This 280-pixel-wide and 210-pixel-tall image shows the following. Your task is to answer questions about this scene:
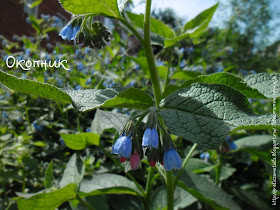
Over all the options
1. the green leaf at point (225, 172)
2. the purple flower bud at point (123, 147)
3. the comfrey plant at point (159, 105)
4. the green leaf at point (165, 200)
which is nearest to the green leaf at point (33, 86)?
the comfrey plant at point (159, 105)

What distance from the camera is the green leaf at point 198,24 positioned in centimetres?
96

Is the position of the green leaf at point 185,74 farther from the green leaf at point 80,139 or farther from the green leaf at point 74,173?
the green leaf at point 74,173

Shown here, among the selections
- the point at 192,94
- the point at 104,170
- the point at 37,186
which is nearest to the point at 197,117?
the point at 192,94

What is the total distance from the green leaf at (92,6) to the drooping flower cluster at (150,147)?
0.28 metres

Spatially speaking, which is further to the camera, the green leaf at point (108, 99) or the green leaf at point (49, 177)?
the green leaf at point (49, 177)

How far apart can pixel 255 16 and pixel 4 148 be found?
47.0 feet

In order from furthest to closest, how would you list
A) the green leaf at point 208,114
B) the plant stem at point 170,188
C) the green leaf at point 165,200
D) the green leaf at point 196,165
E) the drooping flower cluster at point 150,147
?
the green leaf at point 196,165, the green leaf at point 165,200, the plant stem at point 170,188, the drooping flower cluster at point 150,147, the green leaf at point 208,114

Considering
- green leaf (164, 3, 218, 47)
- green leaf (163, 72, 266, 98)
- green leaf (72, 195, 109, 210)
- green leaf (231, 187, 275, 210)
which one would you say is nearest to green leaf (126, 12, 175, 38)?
green leaf (164, 3, 218, 47)

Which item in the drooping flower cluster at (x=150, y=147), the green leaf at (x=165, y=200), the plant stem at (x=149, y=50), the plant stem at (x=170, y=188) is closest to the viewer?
the drooping flower cluster at (x=150, y=147)

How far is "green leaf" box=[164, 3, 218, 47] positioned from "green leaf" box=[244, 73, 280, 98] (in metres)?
0.28

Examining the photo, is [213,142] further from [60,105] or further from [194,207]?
[60,105]

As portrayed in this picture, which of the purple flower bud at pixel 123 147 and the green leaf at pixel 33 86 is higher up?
the green leaf at pixel 33 86

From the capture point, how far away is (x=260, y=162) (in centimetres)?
170

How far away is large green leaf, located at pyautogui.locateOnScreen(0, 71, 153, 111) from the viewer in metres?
0.55
